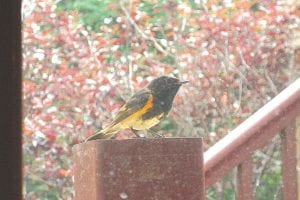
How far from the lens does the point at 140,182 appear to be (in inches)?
42.4

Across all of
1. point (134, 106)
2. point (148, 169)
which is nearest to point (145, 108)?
point (134, 106)

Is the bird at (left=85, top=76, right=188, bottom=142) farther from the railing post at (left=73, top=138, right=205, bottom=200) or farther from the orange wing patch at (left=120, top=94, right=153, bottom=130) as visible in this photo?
the railing post at (left=73, top=138, right=205, bottom=200)

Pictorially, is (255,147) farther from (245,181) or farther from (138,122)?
(138,122)

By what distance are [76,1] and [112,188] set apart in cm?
264

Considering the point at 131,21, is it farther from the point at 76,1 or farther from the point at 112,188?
the point at 112,188

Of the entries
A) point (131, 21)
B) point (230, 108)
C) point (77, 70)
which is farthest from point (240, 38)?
point (77, 70)

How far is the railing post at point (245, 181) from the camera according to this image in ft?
4.53

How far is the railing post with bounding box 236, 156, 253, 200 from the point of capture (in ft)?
4.53

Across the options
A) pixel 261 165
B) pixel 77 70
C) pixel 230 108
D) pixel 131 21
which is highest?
pixel 131 21

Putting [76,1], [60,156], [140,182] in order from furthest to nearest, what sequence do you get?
[76,1] < [60,156] < [140,182]

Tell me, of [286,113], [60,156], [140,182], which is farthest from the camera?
[60,156]

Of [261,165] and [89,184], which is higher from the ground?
[89,184]

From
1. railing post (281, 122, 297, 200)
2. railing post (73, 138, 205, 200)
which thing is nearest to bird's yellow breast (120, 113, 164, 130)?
railing post (281, 122, 297, 200)

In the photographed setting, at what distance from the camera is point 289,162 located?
1.40 metres
